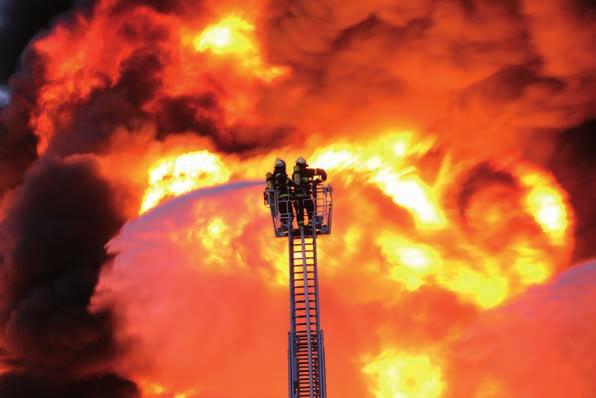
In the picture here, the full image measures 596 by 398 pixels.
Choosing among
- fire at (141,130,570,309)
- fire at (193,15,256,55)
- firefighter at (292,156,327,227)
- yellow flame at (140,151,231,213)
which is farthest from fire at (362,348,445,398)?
fire at (193,15,256,55)

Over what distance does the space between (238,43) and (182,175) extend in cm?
630

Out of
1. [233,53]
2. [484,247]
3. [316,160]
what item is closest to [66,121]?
[233,53]

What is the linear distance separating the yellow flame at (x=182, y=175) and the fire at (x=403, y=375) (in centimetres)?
1035

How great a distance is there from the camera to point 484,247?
28.2 metres

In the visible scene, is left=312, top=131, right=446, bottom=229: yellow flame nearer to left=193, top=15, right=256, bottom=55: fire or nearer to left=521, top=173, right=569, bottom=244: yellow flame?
left=521, top=173, right=569, bottom=244: yellow flame

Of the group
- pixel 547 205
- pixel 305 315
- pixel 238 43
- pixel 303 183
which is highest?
pixel 238 43

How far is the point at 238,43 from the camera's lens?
104ft

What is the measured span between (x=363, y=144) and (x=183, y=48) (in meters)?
9.70

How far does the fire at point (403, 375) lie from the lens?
2642 cm

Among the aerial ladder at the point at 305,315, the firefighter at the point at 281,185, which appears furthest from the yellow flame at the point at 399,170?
the firefighter at the point at 281,185

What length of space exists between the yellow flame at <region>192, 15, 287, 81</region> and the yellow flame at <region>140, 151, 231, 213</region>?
176 inches

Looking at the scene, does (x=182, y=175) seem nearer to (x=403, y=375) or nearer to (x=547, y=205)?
(x=403, y=375)

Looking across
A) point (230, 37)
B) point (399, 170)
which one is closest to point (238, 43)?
point (230, 37)

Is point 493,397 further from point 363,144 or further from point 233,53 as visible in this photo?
point 233,53
